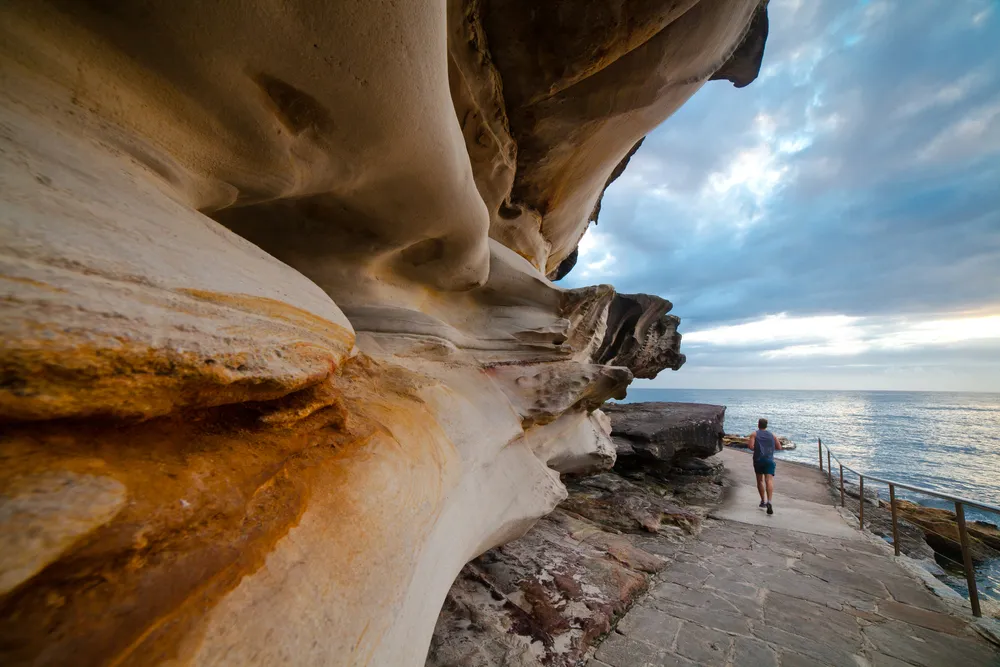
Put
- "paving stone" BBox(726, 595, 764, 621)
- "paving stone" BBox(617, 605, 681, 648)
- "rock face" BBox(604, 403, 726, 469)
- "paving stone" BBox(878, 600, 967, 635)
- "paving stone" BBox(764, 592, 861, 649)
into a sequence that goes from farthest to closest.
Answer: "rock face" BBox(604, 403, 726, 469) → "paving stone" BBox(726, 595, 764, 621) → "paving stone" BBox(878, 600, 967, 635) → "paving stone" BBox(764, 592, 861, 649) → "paving stone" BBox(617, 605, 681, 648)

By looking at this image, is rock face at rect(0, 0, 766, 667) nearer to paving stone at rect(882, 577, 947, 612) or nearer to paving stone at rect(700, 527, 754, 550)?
paving stone at rect(700, 527, 754, 550)

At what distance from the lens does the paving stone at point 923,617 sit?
2719mm

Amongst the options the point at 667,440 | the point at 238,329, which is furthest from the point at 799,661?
the point at 667,440

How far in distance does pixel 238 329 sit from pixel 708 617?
3.41 meters

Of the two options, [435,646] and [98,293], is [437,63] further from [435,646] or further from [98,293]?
[435,646]

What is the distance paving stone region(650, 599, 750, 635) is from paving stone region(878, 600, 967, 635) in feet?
3.84

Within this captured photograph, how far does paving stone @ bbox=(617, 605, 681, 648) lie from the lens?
2.48 metres

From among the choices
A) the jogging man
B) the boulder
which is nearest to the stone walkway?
the jogging man

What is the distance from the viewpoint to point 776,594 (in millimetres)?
3141

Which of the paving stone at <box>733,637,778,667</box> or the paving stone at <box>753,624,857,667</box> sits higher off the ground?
the paving stone at <box>733,637,778,667</box>

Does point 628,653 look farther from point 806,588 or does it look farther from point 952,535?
point 952,535

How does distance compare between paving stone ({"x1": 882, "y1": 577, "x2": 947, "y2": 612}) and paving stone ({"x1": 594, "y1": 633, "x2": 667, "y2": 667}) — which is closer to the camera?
paving stone ({"x1": 594, "y1": 633, "x2": 667, "y2": 667})

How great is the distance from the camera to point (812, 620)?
280 centimetres

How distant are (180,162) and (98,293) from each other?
0.70 metres
